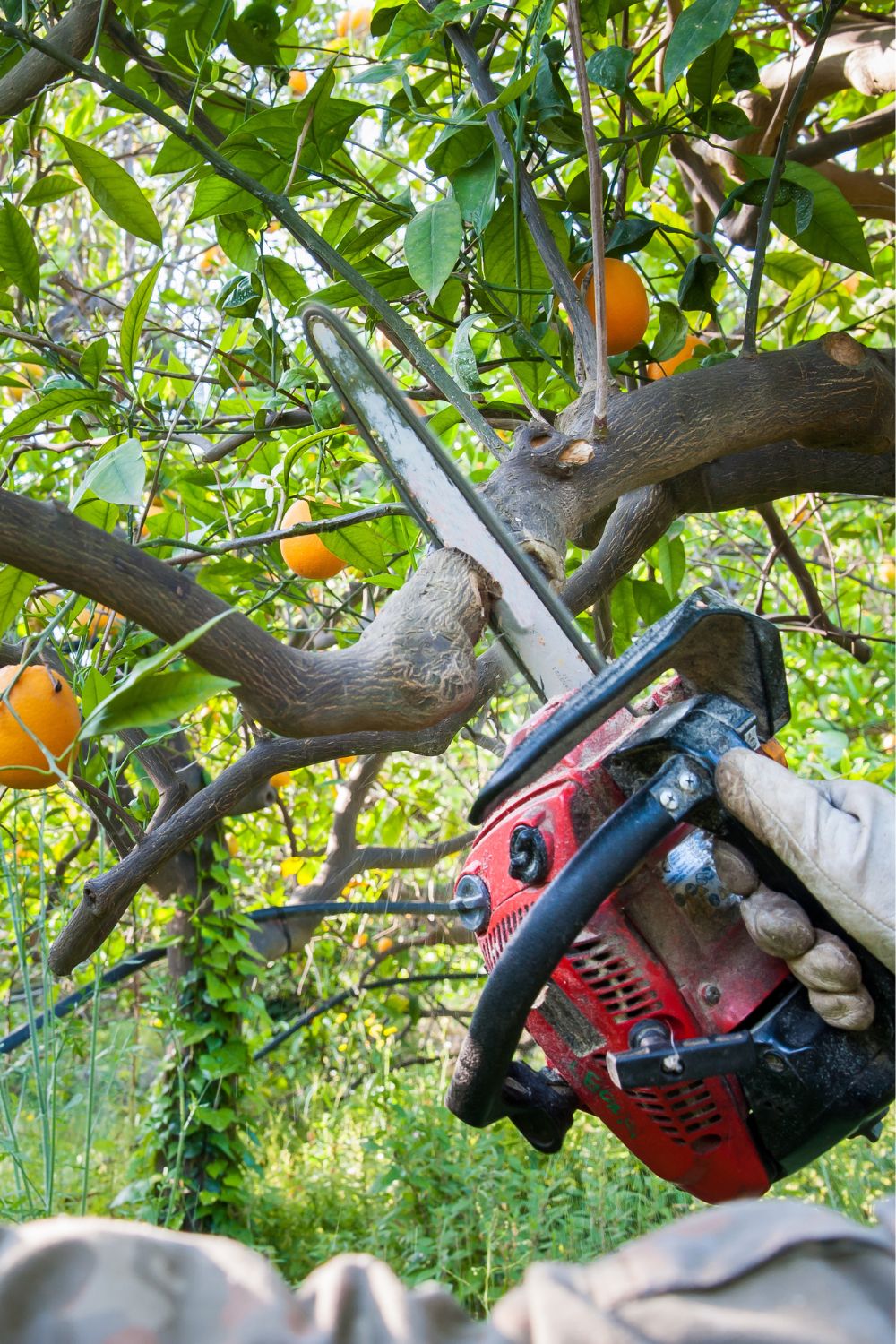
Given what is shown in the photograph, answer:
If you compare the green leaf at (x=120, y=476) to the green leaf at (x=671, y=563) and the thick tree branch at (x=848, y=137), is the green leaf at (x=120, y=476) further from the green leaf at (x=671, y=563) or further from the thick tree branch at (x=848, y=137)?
the thick tree branch at (x=848, y=137)

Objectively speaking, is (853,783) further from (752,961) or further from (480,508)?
(480,508)

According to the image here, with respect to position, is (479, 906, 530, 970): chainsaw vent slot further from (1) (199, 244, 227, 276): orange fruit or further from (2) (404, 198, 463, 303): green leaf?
(1) (199, 244, 227, 276): orange fruit

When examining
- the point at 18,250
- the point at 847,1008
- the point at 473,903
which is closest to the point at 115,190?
the point at 18,250

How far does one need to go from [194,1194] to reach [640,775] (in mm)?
2073

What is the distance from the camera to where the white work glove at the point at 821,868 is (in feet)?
2.20

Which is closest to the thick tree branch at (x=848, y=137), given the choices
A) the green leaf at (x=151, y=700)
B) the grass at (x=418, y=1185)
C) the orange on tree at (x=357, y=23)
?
the orange on tree at (x=357, y=23)

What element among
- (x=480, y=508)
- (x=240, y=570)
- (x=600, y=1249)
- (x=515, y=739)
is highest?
(x=240, y=570)

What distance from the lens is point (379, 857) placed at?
2.42 metres

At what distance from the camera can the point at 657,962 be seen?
82 cm

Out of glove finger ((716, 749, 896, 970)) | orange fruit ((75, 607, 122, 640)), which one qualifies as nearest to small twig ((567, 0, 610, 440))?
glove finger ((716, 749, 896, 970))

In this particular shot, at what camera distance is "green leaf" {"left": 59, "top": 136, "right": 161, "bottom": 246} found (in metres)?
1.17

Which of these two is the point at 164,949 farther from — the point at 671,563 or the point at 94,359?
the point at 94,359

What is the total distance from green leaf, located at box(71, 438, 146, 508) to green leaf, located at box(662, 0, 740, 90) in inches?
22.8

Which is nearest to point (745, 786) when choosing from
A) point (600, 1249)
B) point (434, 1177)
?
point (600, 1249)
